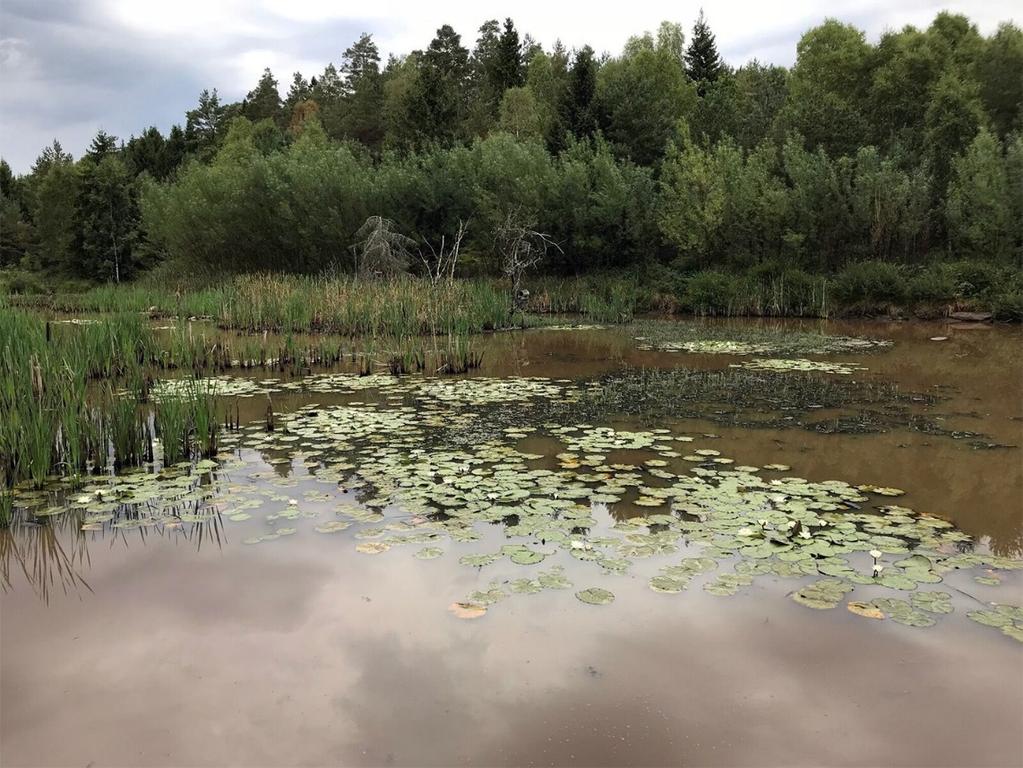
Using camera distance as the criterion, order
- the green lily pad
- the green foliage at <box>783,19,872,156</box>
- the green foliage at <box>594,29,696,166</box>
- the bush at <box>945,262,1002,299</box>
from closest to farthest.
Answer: the green lily pad < the bush at <box>945,262,1002,299</box> < the green foliage at <box>783,19,872,156</box> < the green foliage at <box>594,29,696,166</box>

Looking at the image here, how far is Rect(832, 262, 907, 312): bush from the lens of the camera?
1667cm

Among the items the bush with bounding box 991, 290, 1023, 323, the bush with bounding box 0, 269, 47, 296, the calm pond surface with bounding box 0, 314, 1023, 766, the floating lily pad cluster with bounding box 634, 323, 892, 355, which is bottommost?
the calm pond surface with bounding box 0, 314, 1023, 766

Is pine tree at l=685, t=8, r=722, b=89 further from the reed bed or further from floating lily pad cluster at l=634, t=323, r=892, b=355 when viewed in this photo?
the reed bed

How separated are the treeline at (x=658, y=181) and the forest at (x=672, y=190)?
0.07m

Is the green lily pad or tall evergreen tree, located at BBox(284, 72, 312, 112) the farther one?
tall evergreen tree, located at BBox(284, 72, 312, 112)

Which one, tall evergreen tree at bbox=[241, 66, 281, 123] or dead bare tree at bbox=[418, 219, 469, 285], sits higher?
tall evergreen tree at bbox=[241, 66, 281, 123]

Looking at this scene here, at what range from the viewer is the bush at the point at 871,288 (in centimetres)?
1667

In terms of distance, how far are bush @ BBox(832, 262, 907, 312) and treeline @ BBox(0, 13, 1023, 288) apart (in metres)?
2.32

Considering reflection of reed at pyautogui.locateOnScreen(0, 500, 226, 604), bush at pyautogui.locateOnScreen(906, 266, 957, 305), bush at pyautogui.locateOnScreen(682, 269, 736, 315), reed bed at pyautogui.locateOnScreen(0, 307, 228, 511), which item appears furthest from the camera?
bush at pyautogui.locateOnScreen(682, 269, 736, 315)

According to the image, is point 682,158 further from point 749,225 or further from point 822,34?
point 822,34

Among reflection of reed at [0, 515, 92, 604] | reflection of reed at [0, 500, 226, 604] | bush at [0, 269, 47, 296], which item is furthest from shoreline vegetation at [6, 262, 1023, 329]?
bush at [0, 269, 47, 296]

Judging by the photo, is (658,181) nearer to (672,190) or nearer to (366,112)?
(672,190)

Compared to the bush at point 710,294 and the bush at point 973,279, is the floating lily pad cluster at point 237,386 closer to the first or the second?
the bush at point 710,294

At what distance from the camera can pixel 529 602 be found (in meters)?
3.02
